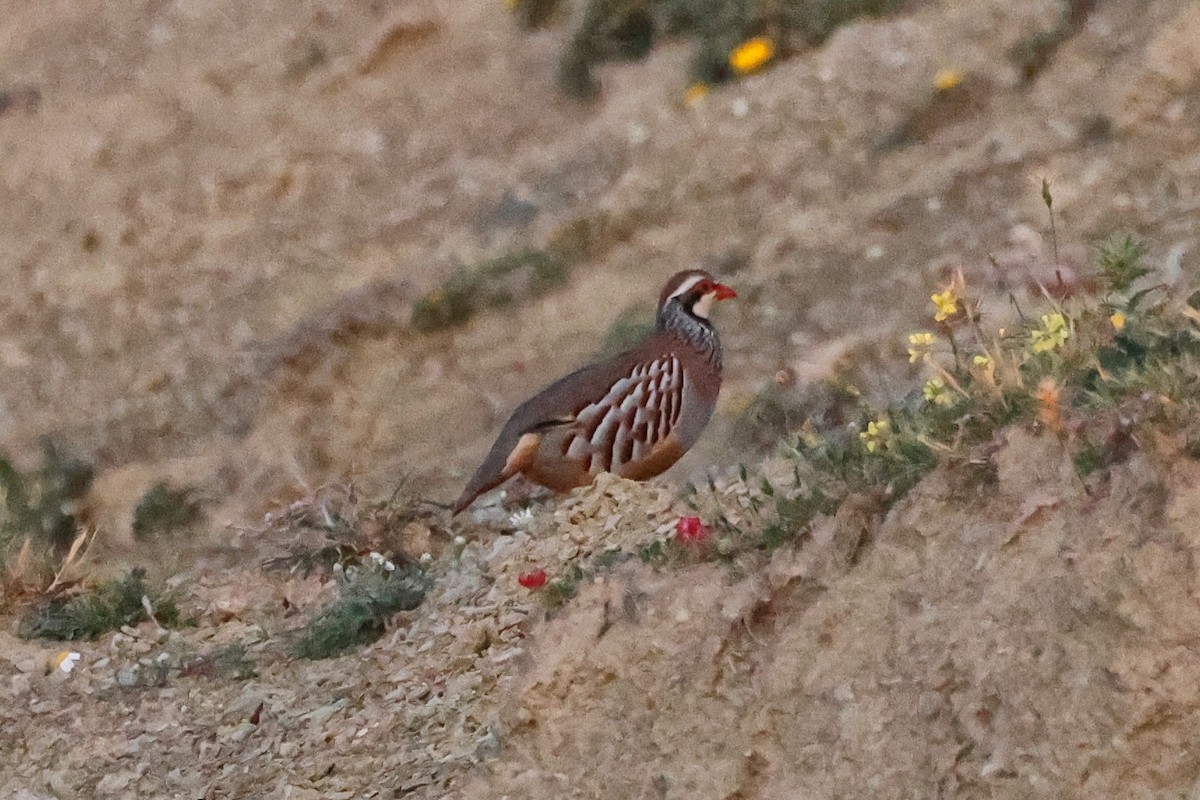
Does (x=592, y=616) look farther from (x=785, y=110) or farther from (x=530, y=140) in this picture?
(x=530, y=140)

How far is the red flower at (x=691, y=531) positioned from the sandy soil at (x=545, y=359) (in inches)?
3.1

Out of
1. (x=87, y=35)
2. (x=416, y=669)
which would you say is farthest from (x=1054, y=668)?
(x=87, y=35)

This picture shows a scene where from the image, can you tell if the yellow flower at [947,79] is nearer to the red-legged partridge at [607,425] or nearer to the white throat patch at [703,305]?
the white throat patch at [703,305]

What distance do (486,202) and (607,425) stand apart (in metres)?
3.42

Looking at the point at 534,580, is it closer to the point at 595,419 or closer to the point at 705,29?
the point at 595,419

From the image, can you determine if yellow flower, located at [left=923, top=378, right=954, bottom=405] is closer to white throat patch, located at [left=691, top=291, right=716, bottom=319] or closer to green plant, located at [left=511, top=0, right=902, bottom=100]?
white throat patch, located at [left=691, top=291, right=716, bottom=319]

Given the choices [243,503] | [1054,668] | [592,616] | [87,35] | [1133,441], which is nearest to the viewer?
[1054,668]

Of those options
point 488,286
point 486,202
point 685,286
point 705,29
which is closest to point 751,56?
point 705,29

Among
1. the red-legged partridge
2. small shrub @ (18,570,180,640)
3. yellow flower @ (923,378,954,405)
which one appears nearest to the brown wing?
the red-legged partridge

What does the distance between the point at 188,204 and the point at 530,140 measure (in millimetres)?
2268

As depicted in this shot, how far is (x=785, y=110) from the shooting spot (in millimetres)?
8484

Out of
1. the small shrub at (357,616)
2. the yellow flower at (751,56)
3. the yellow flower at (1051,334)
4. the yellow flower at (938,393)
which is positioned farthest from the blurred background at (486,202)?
the yellow flower at (1051,334)

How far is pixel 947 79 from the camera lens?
819 centimetres

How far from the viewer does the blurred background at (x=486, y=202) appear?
24.5 feet
